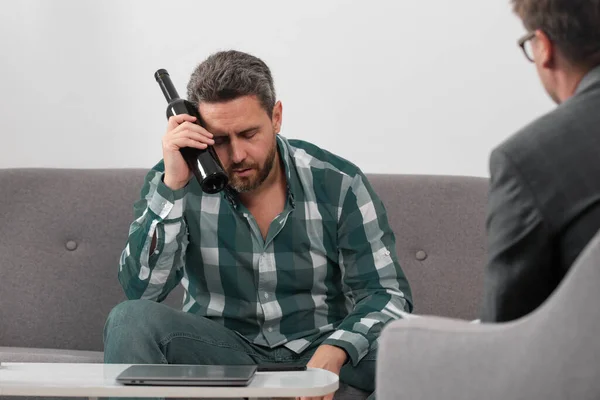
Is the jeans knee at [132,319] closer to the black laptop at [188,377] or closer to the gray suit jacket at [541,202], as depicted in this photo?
the black laptop at [188,377]

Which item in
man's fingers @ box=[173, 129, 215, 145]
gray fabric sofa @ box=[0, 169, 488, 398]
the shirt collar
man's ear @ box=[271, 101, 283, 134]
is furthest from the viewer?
gray fabric sofa @ box=[0, 169, 488, 398]

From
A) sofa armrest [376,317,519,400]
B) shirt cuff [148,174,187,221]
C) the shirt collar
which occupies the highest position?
the shirt collar

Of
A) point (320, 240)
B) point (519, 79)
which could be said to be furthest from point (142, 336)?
point (519, 79)

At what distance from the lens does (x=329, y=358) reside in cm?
188

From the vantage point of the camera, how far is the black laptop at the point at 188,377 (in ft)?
4.57

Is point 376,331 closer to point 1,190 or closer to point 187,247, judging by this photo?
point 187,247

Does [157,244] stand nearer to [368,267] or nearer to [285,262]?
[285,262]

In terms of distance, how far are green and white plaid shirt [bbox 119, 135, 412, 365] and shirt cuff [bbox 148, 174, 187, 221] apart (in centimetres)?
2

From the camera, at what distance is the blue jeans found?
178 cm

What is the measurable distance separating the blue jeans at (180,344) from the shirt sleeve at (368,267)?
9 cm

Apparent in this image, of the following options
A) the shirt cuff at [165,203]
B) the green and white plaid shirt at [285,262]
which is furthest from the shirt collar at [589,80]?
the shirt cuff at [165,203]

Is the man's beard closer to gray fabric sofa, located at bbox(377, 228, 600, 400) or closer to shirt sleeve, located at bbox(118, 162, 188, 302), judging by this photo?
shirt sleeve, located at bbox(118, 162, 188, 302)

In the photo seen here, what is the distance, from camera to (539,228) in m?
1.11

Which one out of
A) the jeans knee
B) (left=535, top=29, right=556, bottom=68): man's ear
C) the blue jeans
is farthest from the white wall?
(left=535, top=29, right=556, bottom=68): man's ear
